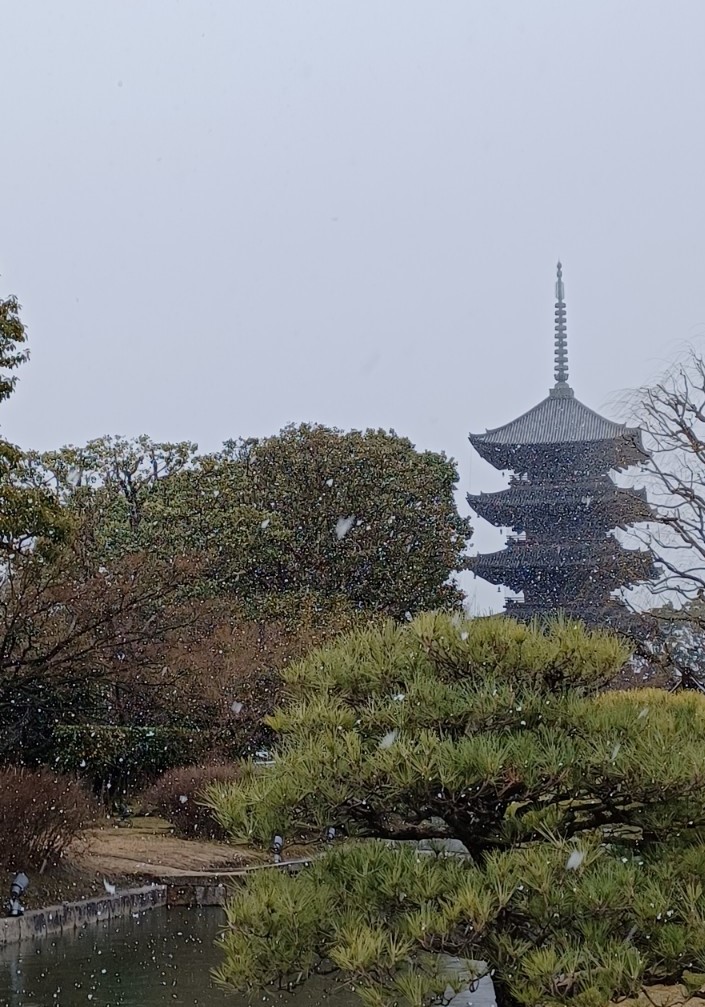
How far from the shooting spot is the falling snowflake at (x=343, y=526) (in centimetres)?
2805

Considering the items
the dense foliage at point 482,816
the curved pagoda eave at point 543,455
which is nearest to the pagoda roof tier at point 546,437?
the curved pagoda eave at point 543,455

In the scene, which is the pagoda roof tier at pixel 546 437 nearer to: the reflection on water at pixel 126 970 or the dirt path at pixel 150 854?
the dirt path at pixel 150 854

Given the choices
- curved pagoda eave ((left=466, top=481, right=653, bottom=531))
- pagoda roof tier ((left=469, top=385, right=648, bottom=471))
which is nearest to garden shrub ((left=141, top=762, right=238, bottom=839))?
curved pagoda eave ((left=466, top=481, right=653, bottom=531))

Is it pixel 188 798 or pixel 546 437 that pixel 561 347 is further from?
pixel 188 798

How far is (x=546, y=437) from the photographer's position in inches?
1379

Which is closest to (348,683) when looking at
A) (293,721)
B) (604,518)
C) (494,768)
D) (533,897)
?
(293,721)

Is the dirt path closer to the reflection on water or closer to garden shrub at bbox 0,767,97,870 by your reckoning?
garden shrub at bbox 0,767,97,870

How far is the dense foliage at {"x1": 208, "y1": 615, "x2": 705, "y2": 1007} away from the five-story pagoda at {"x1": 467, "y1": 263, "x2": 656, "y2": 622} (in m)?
26.2

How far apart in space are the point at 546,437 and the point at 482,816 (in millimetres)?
30936

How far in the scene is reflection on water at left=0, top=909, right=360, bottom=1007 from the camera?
705 cm

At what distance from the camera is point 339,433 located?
1155 inches

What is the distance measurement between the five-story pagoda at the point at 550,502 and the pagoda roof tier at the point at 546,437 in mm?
24

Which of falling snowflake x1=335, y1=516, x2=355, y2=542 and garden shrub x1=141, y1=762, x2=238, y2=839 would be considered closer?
garden shrub x1=141, y1=762, x2=238, y2=839

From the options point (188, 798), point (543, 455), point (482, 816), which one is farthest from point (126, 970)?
point (543, 455)
